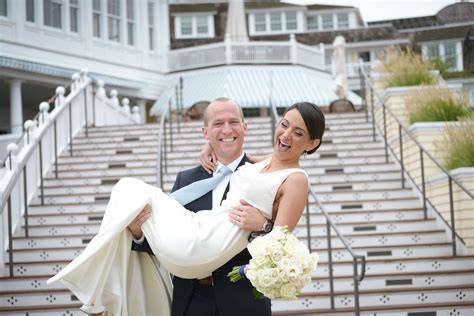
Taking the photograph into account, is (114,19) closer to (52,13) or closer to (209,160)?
(52,13)

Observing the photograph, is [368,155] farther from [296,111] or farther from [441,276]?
[296,111]

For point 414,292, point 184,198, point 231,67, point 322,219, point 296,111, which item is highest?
point 231,67

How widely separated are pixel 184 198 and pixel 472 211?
5848mm

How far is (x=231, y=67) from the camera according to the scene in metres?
24.9

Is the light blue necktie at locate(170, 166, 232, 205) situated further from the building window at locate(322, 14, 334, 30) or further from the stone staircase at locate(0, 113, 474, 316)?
the building window at locate(322, 14, 334, 30)

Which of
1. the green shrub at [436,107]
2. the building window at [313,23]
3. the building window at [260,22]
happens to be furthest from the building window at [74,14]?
the building window at [313,23]

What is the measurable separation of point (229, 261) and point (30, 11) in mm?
18272

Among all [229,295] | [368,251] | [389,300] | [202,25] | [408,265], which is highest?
[202,25]

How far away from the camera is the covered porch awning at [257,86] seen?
76.4 ft

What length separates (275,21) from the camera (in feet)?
127

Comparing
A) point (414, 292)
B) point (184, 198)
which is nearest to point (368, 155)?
point (414, 292)

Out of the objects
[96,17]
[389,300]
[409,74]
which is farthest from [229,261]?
[96,17]

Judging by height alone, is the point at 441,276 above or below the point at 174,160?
below

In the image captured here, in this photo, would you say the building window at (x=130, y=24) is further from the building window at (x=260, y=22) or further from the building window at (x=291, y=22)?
the building window at (x=291, y=22)
